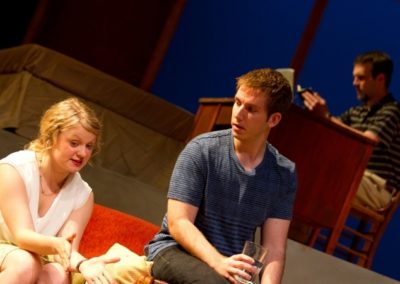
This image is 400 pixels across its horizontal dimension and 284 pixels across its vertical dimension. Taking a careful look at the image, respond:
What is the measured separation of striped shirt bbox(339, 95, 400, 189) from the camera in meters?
3.87

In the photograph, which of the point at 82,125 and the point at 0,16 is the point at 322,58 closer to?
the point at 0,16

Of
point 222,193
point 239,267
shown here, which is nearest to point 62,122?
point 222,193

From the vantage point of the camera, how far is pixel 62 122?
2.10 meters

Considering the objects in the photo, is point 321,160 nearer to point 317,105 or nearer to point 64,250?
point 317,105

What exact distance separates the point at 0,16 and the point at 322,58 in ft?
8.77

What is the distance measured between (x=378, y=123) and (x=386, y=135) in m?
0.09

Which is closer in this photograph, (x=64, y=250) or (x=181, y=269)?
(x=64, y=250)

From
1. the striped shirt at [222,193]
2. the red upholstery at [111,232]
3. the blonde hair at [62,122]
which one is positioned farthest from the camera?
the red upholstery at [111,232]

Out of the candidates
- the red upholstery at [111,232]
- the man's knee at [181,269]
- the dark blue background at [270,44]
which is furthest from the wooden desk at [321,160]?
the dark blue background at [270,44]

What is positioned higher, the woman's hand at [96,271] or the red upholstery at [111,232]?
the woman's hand at [96,271]

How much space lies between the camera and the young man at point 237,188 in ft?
7.10

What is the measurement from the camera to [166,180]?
403 centimetres

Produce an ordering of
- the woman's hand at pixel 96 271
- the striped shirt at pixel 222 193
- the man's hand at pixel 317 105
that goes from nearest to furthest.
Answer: the woman's hand at pixel 96 271, the striped shirt at pixel 222 193, the man's hand at pixel 317 105

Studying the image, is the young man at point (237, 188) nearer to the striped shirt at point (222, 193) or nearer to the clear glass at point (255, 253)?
the striped shirt at point (222, 193)
